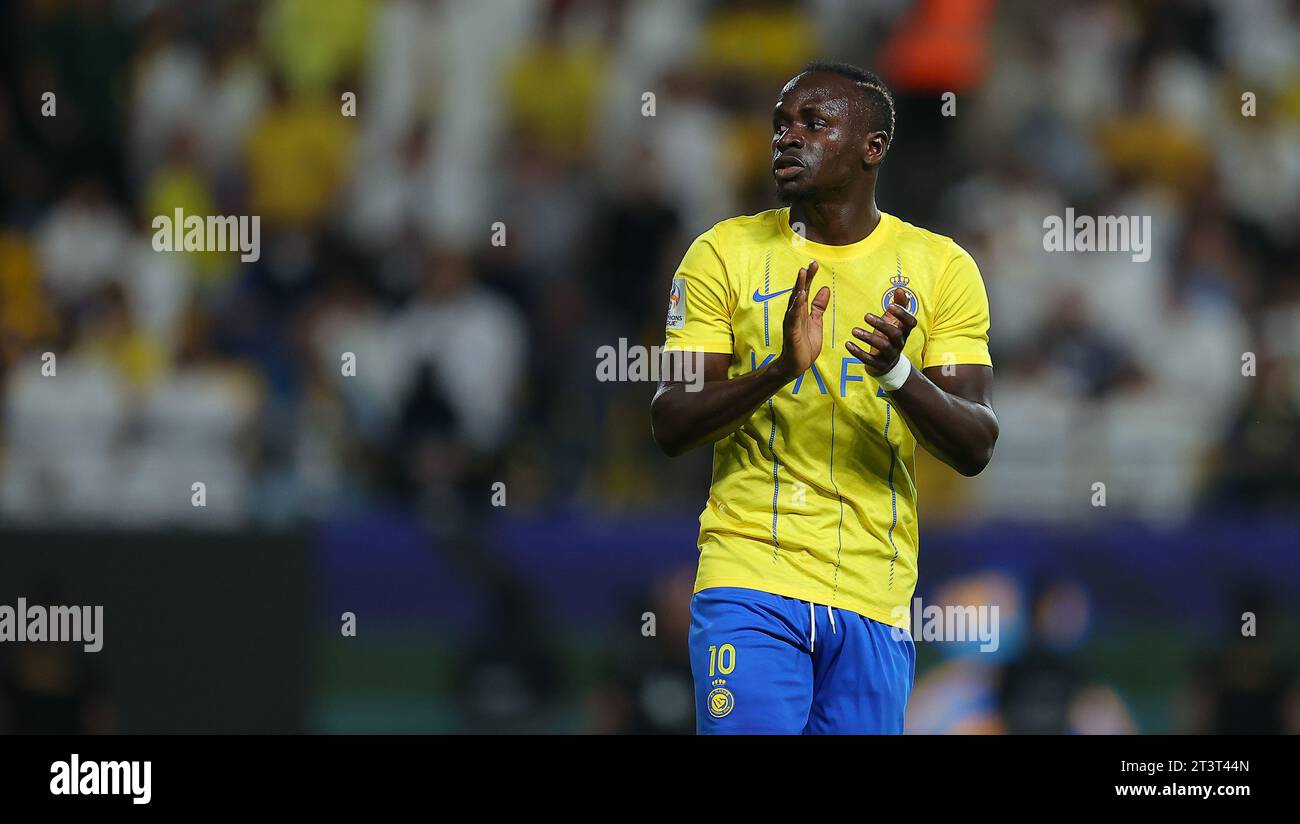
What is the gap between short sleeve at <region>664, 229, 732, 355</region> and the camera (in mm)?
5766

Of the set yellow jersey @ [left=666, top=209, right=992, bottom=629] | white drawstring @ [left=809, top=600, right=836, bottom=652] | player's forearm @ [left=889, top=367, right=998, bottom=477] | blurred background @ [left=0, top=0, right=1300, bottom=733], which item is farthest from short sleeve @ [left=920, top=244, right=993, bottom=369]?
blurred background @ [left=0, top=0, right=1300, bottom=733]

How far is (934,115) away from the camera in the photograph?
1282 centimetres

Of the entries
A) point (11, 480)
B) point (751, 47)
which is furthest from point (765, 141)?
point (11, 480)

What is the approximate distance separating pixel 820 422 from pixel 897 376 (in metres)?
0.36

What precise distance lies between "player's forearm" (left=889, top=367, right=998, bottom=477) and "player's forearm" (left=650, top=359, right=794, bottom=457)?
36 centimetres

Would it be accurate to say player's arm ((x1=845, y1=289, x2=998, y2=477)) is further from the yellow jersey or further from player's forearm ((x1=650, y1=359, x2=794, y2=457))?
player's forearm ((x1=650, y1=359, x2=794, y2=457))

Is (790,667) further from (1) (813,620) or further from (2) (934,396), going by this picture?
(2) (934,396)

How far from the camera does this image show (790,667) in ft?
18.3

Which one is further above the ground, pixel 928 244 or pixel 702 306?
pixel 928 244

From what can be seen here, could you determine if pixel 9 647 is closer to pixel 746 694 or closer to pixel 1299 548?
pixel 746 694

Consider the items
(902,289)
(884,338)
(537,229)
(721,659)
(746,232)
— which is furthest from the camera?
(537,229)

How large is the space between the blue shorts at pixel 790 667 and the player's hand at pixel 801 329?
0.69 meters

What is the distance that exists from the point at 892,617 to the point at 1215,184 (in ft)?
26.3

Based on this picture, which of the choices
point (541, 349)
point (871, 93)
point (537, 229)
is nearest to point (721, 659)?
point (871, 93)
